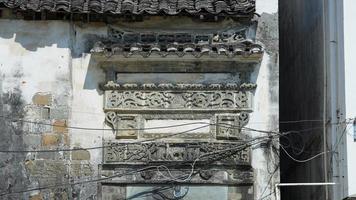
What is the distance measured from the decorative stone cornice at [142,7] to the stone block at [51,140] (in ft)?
6.64

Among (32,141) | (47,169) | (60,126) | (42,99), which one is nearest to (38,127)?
(32,141)

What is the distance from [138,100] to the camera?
41.0 feet

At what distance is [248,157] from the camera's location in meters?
12.2

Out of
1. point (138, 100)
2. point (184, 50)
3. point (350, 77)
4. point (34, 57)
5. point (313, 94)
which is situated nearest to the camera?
point (350, 77)

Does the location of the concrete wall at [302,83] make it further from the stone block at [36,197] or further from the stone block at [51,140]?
the stone block at [36,197]

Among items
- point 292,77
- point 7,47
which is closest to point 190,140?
point 7,47

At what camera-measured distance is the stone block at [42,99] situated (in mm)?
12602

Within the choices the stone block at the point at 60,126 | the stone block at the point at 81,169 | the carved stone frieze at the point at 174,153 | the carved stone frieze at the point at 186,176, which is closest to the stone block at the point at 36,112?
the stone block at the point at 60,126

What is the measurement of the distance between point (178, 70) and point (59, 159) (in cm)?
238

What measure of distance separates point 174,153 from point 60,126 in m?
1.89

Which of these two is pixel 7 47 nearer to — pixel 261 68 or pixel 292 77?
pixel 261 68

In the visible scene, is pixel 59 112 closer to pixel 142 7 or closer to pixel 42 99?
pixel 42 99

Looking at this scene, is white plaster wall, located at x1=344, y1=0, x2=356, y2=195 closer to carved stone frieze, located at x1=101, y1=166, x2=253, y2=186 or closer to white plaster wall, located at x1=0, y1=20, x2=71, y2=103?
carved stone frieze, located at x1=101, y1=166, x2=253, y2=186

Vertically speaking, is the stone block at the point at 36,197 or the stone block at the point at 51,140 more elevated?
the stone block at the point at 51,140
